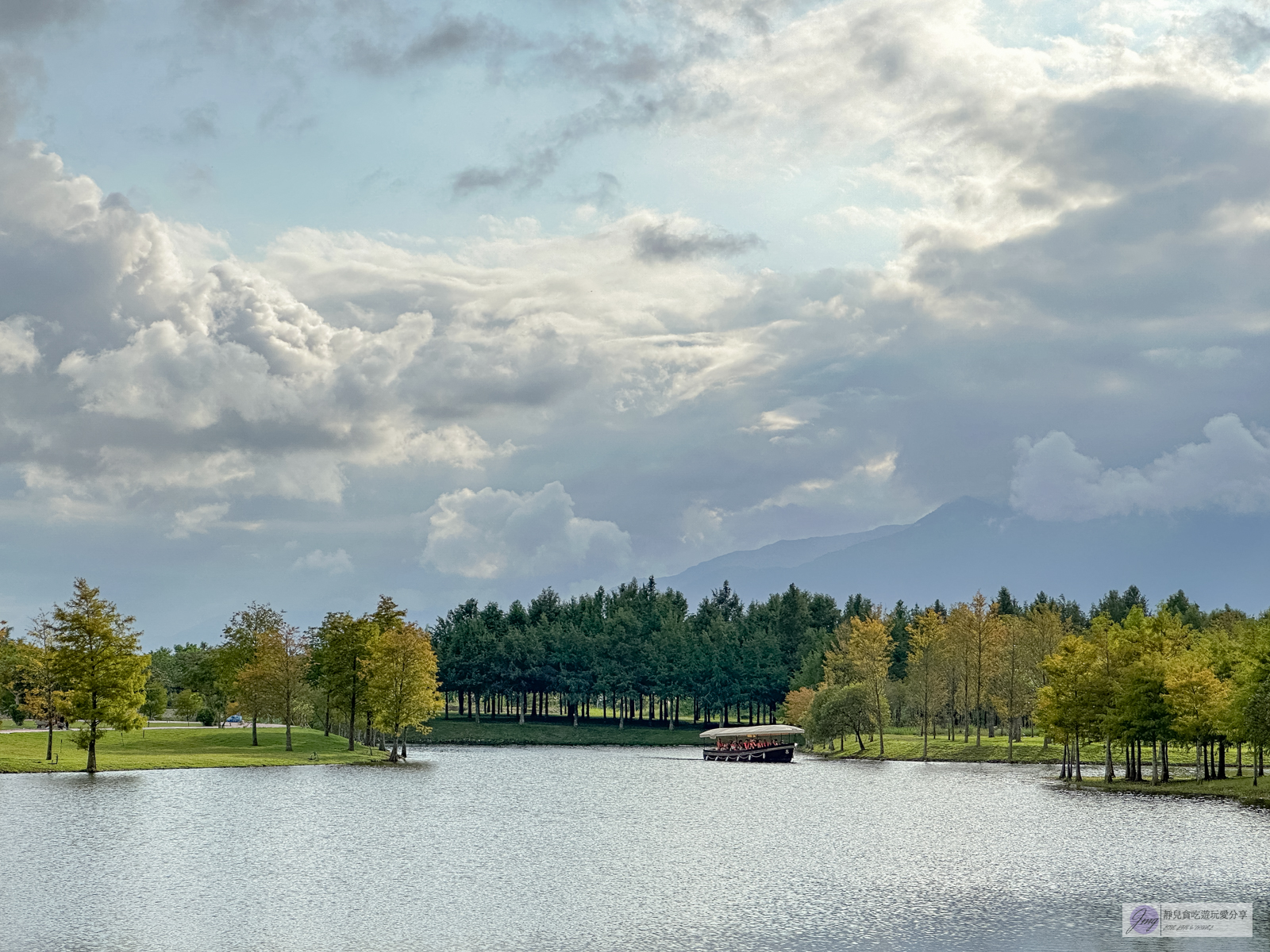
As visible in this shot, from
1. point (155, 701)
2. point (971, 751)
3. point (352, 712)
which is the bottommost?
point (971, 751)

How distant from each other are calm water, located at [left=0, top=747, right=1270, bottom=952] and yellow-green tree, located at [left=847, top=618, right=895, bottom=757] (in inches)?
2294

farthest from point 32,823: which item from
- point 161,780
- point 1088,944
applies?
point 1088,944

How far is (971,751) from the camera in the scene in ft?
502

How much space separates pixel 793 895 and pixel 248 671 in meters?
102

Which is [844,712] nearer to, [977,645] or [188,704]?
[977,645]

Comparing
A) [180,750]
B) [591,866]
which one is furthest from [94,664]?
[591,866]

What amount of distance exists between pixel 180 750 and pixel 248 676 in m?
11.0

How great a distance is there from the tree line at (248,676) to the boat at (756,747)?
4455 centimetres

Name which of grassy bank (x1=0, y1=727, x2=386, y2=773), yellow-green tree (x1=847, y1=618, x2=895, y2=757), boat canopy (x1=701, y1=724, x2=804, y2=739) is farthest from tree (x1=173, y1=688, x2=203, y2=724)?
yellow-green tree (x1=847, y1=618, x2=895, y2=757)

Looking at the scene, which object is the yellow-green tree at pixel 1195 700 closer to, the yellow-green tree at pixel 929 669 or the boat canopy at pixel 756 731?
the yellow-green tree at pixel 929 669

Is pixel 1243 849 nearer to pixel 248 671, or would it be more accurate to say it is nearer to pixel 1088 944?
pixel 1088 944

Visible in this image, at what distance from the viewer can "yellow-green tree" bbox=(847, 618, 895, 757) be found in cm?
16275

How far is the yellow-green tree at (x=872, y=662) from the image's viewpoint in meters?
163

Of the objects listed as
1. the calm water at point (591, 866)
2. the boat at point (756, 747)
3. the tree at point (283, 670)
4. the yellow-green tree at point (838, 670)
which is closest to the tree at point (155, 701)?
the tree at point (283, 670)
